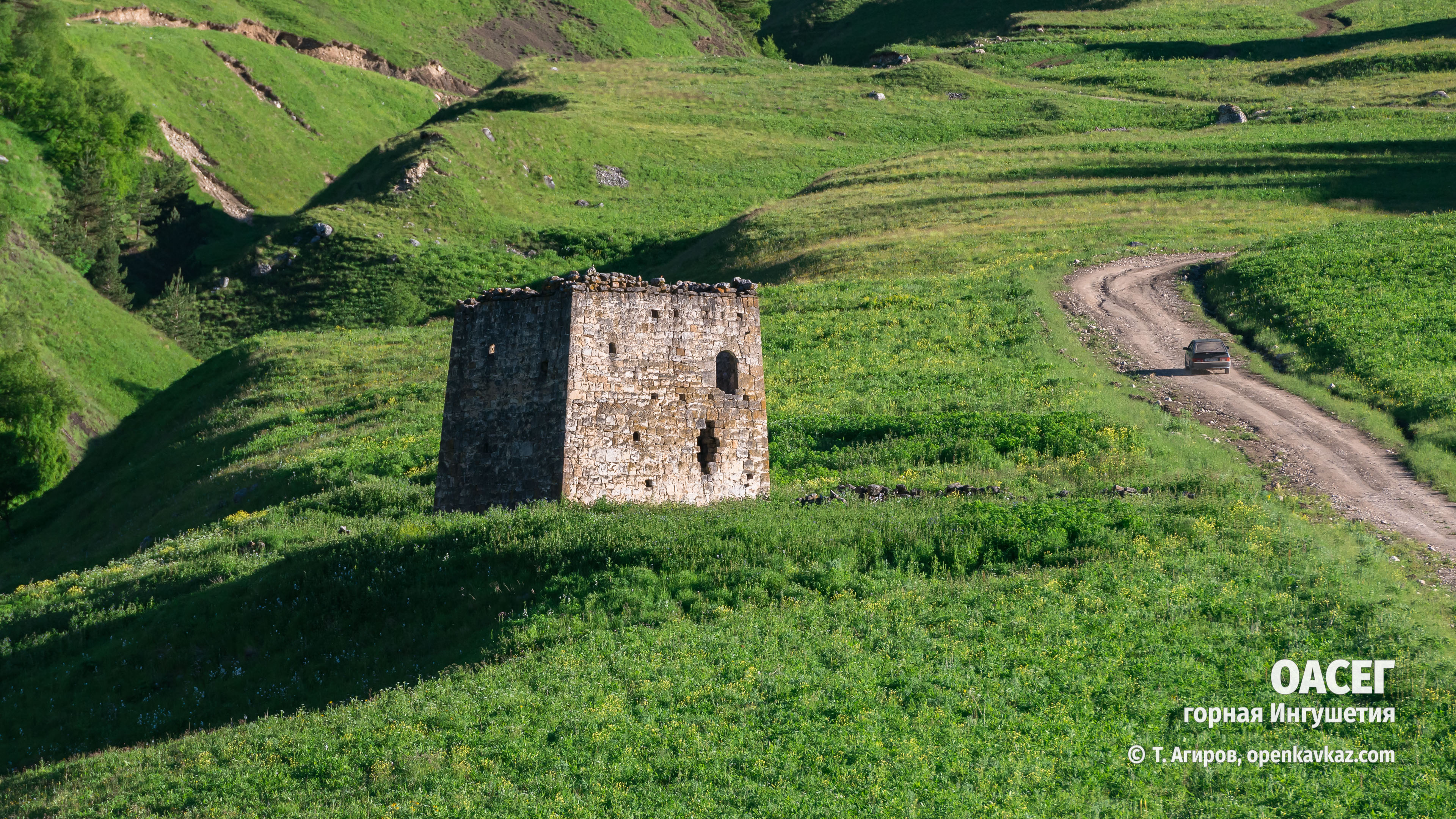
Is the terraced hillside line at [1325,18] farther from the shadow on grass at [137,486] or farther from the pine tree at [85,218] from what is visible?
the shadow on grass at [137,486]

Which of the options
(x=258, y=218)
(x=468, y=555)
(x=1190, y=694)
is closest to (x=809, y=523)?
(x=468, y=555)

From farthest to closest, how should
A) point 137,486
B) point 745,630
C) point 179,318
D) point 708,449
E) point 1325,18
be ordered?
point 1325,18
point 179,318
point 137,486
point 708,449
point 745,630

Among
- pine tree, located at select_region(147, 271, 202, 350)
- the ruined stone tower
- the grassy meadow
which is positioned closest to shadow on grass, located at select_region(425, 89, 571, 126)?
pine tree, located at select_region(147, 271, 202, 350)

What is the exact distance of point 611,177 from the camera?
8950 cm

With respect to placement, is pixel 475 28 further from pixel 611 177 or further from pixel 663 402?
pixel 663 402

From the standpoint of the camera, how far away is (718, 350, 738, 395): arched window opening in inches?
1070

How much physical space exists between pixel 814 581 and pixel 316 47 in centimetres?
14040

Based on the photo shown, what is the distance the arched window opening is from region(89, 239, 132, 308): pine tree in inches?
2361

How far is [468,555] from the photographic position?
2297 cm

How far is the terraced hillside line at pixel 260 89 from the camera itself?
407ft

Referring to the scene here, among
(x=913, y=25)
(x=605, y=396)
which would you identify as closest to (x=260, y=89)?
(x=913, y=25)

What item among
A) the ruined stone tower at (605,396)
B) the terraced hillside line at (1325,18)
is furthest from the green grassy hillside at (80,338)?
the terraced hillside line at (1325,18)

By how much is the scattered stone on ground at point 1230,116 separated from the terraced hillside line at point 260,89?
86.8 metres

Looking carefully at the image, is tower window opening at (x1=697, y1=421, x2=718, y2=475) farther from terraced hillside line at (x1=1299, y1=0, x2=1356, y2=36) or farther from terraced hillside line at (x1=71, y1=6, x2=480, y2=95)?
terraced hillside line at (x1=1299, y1=0, x2=1356, y2=36)
